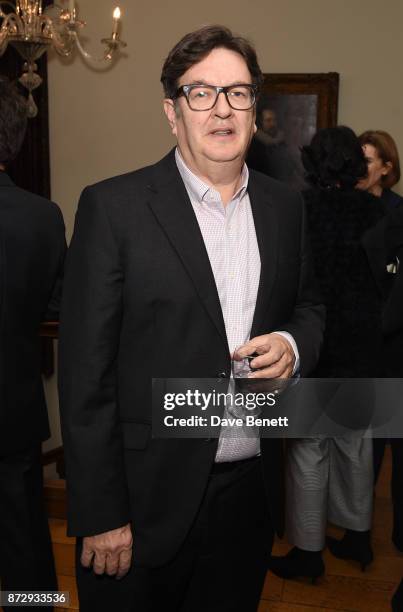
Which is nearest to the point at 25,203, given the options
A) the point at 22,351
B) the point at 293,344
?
the point at 22,351

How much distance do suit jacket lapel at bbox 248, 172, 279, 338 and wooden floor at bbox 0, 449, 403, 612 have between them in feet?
4.87

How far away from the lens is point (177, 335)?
4.61ft

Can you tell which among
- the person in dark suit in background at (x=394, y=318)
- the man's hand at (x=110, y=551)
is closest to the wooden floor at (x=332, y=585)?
the person in dark suit in background at (x=394, y=318)

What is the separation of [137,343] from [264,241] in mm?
385

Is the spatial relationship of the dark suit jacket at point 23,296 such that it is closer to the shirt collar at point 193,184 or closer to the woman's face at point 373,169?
the shirt collar at point 193,184

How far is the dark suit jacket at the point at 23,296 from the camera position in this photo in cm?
204

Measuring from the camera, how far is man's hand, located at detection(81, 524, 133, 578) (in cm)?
139

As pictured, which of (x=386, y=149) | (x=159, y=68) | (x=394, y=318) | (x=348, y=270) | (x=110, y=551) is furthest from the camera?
(x=159, y=68)

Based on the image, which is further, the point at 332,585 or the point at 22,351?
the point at 332,585

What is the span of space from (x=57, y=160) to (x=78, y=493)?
435 centimetres

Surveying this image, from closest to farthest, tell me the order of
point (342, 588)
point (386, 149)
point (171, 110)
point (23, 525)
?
point (171, 110) → point (23, 525) → point (342, 588) → point (386, 149)

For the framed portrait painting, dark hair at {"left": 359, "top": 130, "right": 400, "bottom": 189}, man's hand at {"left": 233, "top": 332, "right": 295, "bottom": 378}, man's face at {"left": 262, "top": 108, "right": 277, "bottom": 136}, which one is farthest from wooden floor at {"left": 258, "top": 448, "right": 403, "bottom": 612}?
man's face at {"left": 262, "top": 108, "right": 277, "bottom": 136}

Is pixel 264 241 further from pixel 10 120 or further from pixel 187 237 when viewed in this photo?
pixel 10 120

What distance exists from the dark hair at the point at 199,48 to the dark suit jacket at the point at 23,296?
0.78m
